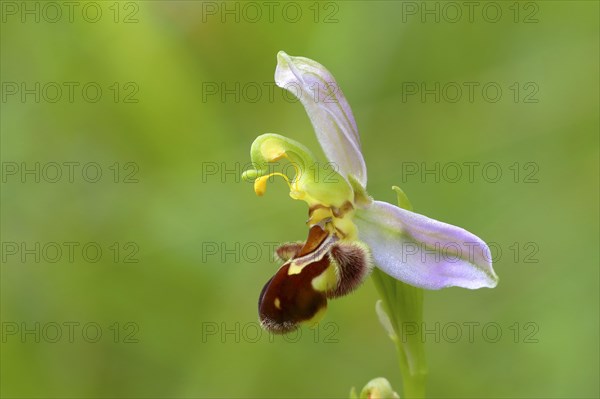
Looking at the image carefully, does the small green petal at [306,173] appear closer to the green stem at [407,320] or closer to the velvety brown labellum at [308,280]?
the velvety brown labellum at [308,280]

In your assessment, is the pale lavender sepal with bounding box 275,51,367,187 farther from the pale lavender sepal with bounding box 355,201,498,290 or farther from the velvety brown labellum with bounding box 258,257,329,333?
the velvety brown labellum with bounding box 258,257,329,333

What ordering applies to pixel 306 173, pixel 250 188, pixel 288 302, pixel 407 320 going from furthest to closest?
pixel 250 188, pixel 306 173, pixel 407 320, pixel 288 302

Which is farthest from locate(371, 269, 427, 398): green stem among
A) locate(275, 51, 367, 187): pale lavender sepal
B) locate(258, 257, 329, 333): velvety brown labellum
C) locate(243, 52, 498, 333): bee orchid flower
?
locate(275, 51, 367, 187): pale lavender sepal

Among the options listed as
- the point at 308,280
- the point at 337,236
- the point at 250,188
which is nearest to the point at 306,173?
the point at 337,236

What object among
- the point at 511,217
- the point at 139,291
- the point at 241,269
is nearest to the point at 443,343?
the point at 511,217

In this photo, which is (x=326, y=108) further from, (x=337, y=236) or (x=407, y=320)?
(x=407, y=320)

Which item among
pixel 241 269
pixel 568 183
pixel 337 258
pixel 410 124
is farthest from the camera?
pixel 410 124

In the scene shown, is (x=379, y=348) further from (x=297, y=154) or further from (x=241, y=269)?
(x=297, y=154)
